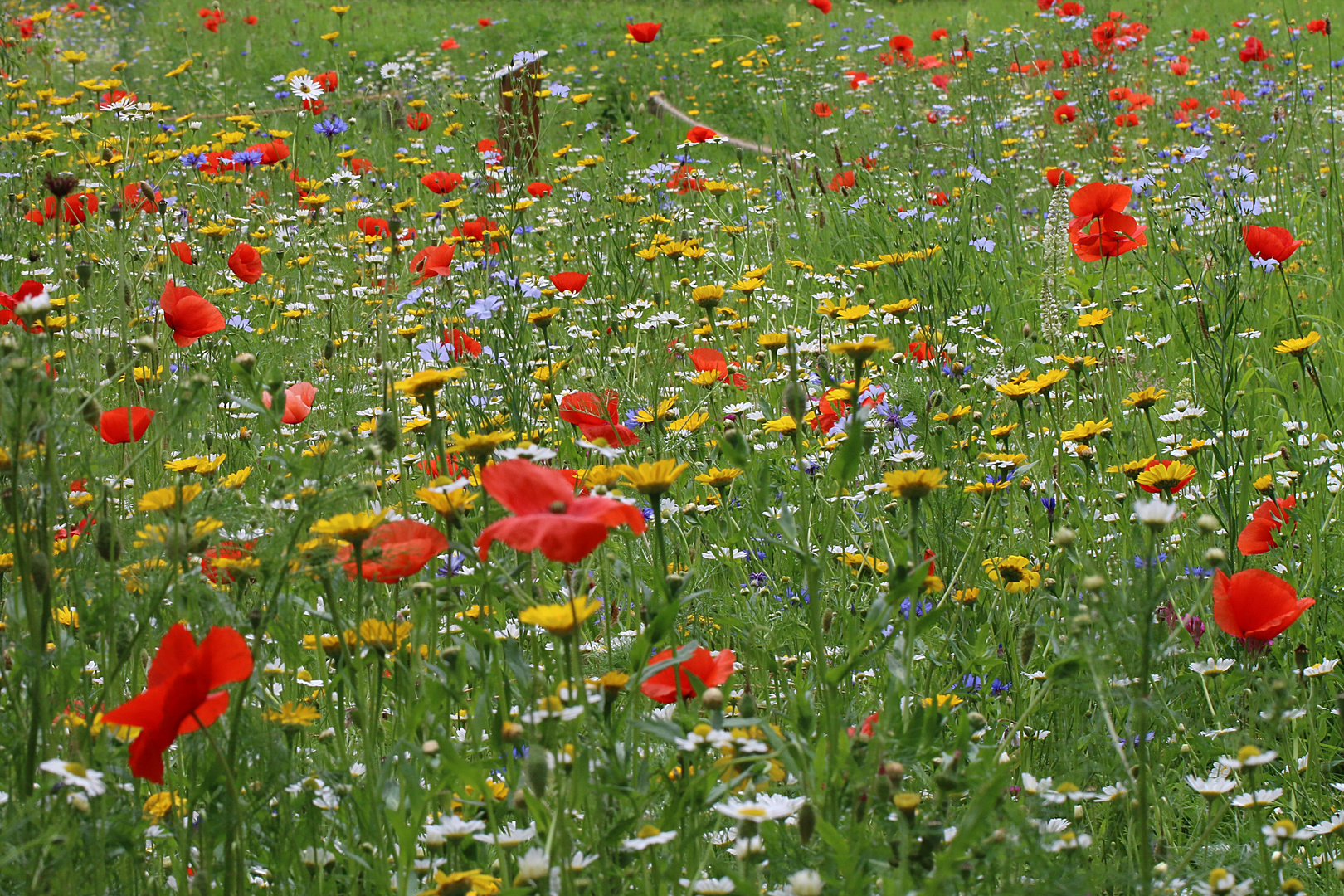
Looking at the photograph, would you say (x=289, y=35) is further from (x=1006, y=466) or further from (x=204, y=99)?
(x=1006, y=466)

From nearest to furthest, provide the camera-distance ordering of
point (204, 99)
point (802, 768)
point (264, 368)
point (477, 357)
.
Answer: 1. point (802, 768)
2. point (477, 357)
3. point (264, 368)
4. point (204, 99)

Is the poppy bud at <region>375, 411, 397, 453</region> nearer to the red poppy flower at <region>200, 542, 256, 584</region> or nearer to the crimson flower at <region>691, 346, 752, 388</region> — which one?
the red poppy flower at <region>200, 542, 256, 584</region>

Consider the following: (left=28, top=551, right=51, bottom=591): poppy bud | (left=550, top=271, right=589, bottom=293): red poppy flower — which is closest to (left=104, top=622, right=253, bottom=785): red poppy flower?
(left=28, top=551, right=51, bottom=591): poppy bud

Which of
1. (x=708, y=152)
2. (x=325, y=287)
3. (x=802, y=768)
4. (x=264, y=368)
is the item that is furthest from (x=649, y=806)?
(x=708, y=152)

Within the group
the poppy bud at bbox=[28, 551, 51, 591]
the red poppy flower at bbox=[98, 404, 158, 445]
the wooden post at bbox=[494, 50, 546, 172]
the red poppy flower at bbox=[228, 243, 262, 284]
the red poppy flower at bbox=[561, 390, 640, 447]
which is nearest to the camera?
the poppy bud at bbox=[28, 551, 51, 591]

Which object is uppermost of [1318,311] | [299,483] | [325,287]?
[299,483]

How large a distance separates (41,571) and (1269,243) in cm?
226

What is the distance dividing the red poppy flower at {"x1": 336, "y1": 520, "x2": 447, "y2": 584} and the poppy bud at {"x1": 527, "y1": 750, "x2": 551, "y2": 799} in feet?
1.00

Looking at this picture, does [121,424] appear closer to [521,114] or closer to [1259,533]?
[1259,533]

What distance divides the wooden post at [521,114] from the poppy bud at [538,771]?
2.01 metres

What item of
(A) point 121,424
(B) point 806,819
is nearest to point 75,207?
(A) point 121,424

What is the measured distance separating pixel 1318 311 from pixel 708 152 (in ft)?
12.3

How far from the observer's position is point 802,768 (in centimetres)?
107

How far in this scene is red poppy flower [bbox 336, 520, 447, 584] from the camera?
116cm
